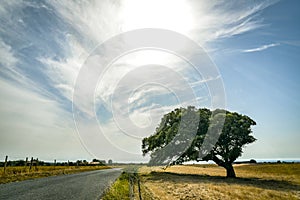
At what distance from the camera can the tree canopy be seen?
33.2 meters

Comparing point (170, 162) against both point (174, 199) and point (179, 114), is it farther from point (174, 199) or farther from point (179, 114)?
point (174, 199)

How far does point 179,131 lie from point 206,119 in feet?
15.1

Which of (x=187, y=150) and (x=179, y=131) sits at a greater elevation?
(x=179, y=131)

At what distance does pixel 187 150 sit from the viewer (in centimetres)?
3462

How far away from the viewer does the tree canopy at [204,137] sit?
33.2 meters

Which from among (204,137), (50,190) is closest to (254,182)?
(204,137)

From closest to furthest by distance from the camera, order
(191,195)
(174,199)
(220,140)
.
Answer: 1. (174,199)
2. (191,195)
3. (220,140)

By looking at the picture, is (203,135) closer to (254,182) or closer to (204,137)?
(204,137)

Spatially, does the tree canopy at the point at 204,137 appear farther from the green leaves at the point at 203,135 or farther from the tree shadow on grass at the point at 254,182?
the tree shadow on grass at the point at 254,182

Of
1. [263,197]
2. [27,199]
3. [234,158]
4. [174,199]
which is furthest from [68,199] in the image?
[234,158]

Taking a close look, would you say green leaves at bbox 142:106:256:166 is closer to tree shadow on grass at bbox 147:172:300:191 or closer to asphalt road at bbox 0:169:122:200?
tree shadow on grass at bbox 147:172:300:191

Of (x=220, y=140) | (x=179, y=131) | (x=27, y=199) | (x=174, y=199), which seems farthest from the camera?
(x=179, y=131)

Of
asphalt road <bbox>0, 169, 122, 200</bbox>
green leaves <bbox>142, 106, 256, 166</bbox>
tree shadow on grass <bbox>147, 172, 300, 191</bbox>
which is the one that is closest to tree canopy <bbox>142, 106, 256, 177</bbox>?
green leaves <bbox>142, 106, 256, 166</bbox>

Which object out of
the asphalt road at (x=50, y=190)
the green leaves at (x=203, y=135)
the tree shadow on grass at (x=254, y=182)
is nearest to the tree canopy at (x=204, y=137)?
the green leaves at (x=203, y=135)
